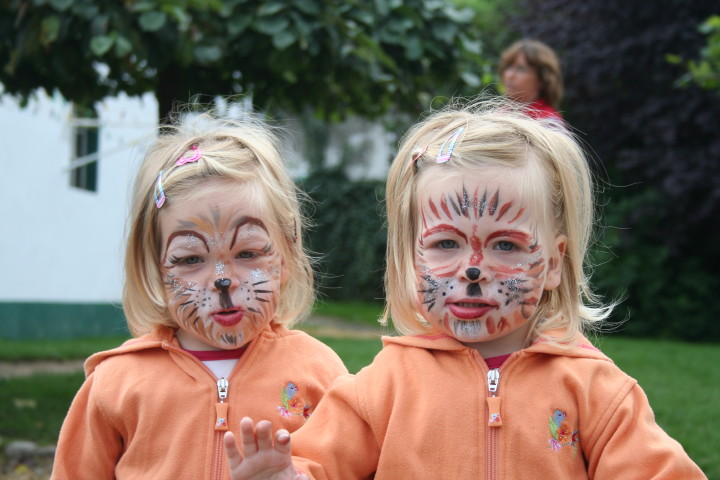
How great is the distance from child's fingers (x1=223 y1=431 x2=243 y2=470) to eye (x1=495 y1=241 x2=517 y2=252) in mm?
744

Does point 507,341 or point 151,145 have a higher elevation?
point 151,145

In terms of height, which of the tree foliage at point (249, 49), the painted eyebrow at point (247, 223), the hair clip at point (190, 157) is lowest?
the painted eyebrow at point (247, 223)

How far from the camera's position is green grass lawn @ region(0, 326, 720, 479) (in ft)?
16.5

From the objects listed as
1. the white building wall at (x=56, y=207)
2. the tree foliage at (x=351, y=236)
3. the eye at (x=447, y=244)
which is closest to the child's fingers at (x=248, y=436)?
the eye at (x=447, y=244)

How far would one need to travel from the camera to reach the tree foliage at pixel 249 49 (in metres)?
3.99

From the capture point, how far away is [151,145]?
8.16 feet

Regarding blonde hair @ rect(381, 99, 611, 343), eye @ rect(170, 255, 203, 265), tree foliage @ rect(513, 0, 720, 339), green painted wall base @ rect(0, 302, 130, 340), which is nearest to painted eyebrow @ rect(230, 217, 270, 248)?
eye @ rect(170, 255, 203, 265)

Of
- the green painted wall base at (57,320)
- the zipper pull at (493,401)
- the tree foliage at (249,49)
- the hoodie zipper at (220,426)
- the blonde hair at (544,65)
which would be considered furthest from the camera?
the green painted wall base at (57,320)

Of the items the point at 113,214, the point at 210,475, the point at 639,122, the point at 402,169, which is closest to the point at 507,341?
the point at 402,169

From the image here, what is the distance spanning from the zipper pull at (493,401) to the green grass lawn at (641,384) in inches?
111

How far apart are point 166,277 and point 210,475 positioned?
533 mm

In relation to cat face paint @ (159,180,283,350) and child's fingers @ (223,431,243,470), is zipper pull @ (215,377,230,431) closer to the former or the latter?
cat face paint @ (159,180,283,350)

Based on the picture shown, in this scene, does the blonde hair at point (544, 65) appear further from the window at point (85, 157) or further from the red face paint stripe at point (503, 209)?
the window at point (85, 157)

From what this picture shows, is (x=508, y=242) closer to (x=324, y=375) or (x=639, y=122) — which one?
(x=324, y=375)
